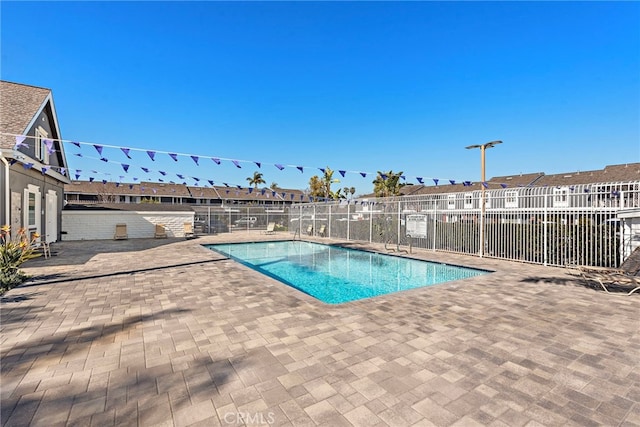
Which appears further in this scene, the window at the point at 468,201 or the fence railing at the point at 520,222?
the window at the point at 468,201

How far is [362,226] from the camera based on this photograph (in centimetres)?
1658

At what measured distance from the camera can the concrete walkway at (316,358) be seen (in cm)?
226

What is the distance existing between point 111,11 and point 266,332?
10.3 meters

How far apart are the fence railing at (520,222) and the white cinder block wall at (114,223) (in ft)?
42.2

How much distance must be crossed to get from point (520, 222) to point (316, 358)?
925cm

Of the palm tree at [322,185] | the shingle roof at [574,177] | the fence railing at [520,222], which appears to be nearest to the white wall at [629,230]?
the fence railing at [520,222]

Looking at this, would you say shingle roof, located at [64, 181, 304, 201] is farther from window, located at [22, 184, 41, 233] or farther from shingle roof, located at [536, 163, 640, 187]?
shingle roof, located at [536, 163, 640, 187]

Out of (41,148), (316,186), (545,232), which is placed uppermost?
(316,186)

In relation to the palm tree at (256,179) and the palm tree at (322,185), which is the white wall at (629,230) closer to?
the palm tree at (322,185)

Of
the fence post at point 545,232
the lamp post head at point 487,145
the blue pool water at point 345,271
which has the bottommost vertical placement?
the blue pool water at point 345,271

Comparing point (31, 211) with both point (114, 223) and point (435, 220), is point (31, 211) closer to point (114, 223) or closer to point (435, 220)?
point (114, 223)

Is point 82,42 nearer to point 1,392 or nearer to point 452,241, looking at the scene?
point 1,392

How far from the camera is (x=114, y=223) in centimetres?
1761

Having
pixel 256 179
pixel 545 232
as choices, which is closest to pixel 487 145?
pixel 545 232
